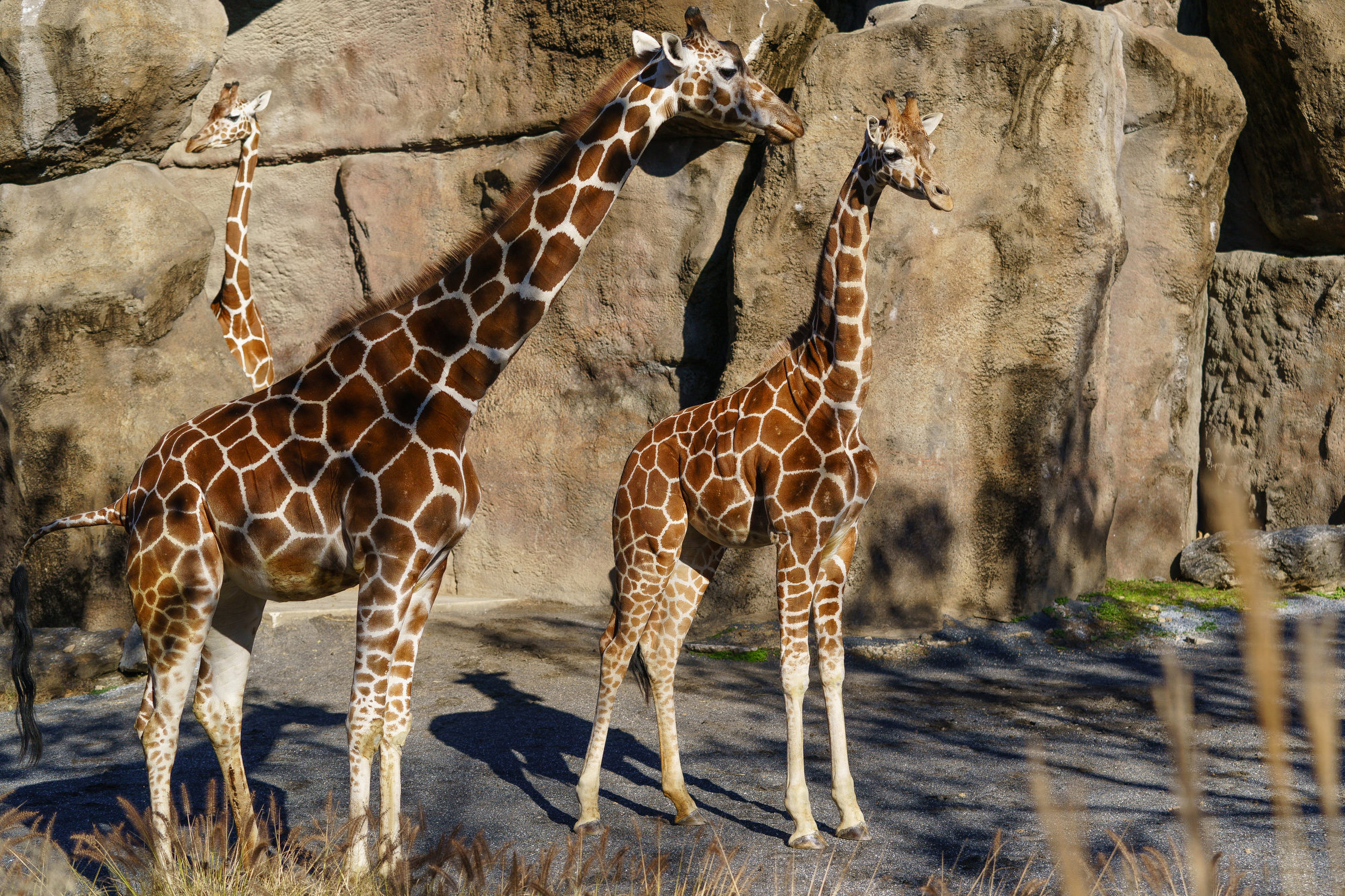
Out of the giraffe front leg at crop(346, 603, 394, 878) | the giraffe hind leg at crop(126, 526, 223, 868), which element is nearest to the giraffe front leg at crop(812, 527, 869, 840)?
the giraffe front leg at crop(346, 603, 394, 878)

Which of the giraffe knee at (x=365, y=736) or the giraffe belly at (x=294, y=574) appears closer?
the giraffe knee at (x=365, y=736)

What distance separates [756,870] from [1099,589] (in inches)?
215

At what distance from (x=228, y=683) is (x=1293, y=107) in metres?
8.62

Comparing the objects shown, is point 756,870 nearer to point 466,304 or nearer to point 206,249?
point 466,304

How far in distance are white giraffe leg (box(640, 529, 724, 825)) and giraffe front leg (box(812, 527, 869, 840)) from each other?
0.59m

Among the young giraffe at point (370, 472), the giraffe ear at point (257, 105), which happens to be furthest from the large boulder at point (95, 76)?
the young giraffe at point (370, 472)

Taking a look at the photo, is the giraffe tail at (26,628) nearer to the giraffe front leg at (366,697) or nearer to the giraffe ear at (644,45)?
the giraffe front leg at (366,697)

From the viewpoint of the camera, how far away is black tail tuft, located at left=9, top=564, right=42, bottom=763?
3.96 metres

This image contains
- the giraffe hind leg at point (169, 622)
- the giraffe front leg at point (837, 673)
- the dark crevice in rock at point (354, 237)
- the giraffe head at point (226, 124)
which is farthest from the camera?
the dark crevice in rock at point (354, 237)

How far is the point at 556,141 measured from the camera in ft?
13.1

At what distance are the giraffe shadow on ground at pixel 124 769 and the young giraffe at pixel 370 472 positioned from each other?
672mm

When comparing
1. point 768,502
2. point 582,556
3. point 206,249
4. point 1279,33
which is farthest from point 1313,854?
point 206,249

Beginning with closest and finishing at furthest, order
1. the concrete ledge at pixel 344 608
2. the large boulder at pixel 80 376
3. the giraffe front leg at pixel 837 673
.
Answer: the giraffe front leg at pixel 837 673 → the large boulder at pixel 80 376 → the concrete ledge at pixel 344 608

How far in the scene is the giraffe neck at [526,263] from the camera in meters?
3.75
